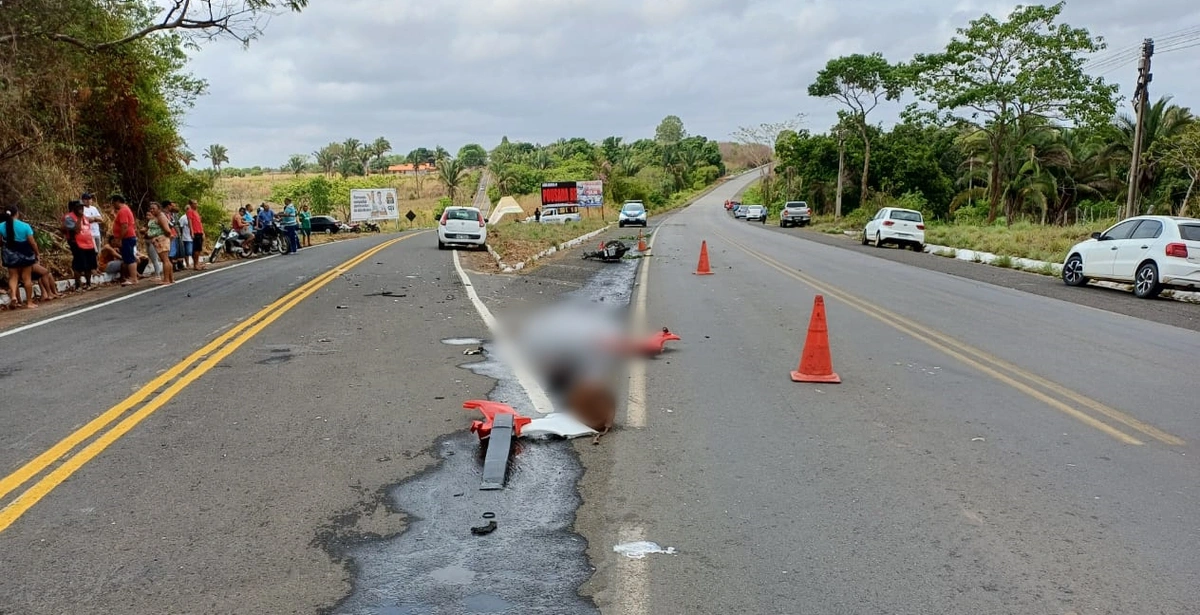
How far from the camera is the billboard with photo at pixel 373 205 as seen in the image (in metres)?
55.2

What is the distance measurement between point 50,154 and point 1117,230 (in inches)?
935

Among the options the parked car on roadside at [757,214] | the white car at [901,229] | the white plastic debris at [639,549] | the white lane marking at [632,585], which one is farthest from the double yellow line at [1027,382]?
the parked car on roadside at [757,214]

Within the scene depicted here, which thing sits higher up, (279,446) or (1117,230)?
(1117,230)

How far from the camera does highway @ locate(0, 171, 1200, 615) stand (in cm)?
350

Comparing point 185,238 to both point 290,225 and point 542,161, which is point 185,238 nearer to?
point 290,225

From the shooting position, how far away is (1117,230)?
1627 cm

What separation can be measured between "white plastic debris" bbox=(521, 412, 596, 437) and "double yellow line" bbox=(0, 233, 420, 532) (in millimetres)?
2788

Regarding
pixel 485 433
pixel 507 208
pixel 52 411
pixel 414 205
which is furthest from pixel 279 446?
pixel 414 205

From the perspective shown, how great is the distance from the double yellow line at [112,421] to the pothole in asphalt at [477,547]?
6.51 ft

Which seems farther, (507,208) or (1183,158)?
(507,208)

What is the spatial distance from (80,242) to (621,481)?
45.0ft

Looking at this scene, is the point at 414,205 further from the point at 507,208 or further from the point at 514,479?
the point at 514,479

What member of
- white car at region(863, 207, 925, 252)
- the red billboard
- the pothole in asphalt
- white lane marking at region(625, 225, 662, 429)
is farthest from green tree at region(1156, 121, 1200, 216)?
the red billboard

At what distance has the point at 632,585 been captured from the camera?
138 inches
